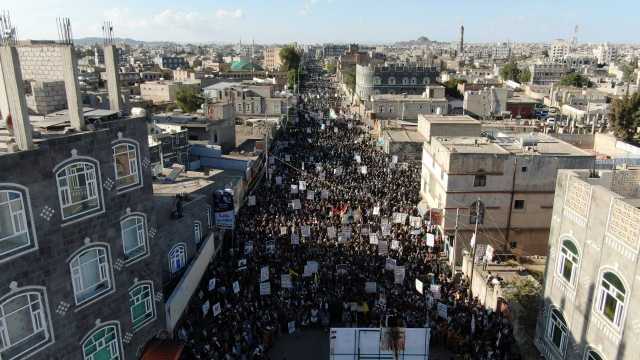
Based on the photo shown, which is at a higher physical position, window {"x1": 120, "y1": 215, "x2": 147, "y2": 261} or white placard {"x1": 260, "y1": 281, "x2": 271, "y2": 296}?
window {"x1": 120, "y1": 215, "x2": 147, "y2": 261}

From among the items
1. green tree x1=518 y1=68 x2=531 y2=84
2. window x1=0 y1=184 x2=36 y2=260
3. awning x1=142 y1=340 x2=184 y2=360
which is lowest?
awning x1=142 y1=340 x2=184 y2=360

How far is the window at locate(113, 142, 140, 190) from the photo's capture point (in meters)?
15.3

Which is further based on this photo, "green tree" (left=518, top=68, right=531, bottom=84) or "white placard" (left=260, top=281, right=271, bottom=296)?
"green tree" (left=518, top=68, right=531, bottom=84)

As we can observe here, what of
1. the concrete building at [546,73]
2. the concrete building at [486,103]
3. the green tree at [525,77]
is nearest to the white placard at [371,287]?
the concrete building at [486,103]

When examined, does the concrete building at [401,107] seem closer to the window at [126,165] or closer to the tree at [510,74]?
the window at [126,165]

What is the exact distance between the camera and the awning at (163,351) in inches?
647

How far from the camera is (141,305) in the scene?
17.3 meters

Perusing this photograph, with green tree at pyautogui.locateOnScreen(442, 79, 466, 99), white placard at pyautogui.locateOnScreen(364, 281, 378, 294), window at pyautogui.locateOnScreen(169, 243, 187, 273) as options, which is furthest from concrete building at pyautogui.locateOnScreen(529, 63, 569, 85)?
window at pyautogui.locateOnScreen(169, 243, 187, 273)

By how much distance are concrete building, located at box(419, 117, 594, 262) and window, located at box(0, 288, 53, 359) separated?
67.3 feet

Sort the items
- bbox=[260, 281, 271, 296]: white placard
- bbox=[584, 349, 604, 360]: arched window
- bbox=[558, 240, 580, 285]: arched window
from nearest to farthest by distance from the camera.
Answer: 1. bbox=[584, 349, 604, 360]: arched window
2. bbox=[558, 240, 580, 285]: arched window
3. bbox=[260, 281, 271, 296]: white placard

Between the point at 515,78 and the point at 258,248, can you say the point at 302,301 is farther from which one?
the point at 515,78

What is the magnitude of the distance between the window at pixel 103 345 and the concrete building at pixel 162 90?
73.8m

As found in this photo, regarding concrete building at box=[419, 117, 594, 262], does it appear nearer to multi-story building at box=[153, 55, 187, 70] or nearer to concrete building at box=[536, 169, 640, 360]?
concrete building at box=[536, 169, 640, 360]

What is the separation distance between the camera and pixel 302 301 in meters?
21.9
